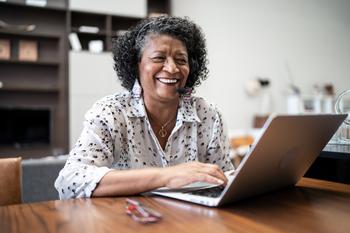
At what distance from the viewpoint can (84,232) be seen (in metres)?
0.59

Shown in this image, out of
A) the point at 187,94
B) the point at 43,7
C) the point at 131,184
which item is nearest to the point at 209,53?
the point at 43,7

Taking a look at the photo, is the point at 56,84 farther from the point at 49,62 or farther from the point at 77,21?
the point at 77,21

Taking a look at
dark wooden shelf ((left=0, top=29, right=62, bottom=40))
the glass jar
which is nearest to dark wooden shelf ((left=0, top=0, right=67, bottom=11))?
dark wooden shelf ((left=0, top=29, right=62, bottom=40))

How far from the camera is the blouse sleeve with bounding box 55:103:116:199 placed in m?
0.91

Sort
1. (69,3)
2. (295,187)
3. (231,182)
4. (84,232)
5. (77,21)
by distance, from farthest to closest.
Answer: (77,21) < (69,3) < (295,187) < (231,182) < (84,232)

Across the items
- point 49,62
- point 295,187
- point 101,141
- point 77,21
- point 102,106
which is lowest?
point 295,187

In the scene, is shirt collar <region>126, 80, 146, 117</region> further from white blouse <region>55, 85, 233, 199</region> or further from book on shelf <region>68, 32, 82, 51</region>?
book on shelf <region>68, 32, 82, 51</region>

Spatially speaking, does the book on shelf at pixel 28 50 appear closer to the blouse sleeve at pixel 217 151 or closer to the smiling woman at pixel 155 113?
the smiling woman at pixel 155 113

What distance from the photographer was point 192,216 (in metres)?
0.68

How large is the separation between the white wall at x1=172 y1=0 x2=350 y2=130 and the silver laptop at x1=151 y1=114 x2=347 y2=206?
3.71m

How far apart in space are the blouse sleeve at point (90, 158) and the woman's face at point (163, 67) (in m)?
0.22

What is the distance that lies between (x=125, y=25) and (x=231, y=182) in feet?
12.5

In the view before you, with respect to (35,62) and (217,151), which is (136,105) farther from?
(35,62)

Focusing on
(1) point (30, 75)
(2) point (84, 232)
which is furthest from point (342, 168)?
(1) point (30, 75)
